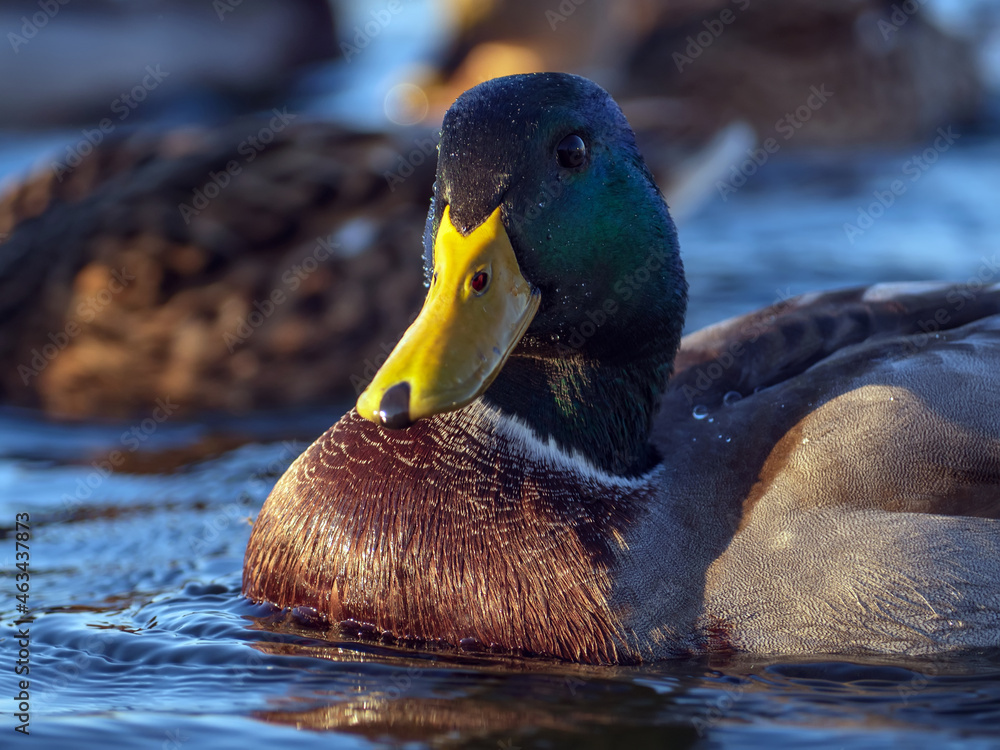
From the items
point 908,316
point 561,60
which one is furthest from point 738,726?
point 561,60

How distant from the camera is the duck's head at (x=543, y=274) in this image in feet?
13.0

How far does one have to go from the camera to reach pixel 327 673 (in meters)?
4.27

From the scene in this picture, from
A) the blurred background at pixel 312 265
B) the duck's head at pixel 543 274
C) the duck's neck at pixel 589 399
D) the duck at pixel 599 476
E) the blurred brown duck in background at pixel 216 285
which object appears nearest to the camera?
the duck's head at pixel 543 274

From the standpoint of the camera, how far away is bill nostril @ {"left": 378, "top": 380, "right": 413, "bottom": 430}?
3762 mm

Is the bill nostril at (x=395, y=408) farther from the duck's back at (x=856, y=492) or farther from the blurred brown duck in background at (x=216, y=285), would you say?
the blurred brown duck in background at (x=216, y=285)

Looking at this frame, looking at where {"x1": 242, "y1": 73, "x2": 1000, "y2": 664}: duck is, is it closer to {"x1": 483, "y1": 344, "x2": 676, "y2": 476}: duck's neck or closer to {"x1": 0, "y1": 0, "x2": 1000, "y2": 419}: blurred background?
{"x1": 483, "y1": 344, "x2": 676, "y2": 476}: duck's neck

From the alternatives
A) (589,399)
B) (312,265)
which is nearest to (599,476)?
(589,399)

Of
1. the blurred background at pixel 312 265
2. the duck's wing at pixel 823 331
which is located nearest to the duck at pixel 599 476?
the blurred background at pixel 312 265

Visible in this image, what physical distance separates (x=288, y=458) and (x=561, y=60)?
28.1 ft

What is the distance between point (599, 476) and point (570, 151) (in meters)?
1.04

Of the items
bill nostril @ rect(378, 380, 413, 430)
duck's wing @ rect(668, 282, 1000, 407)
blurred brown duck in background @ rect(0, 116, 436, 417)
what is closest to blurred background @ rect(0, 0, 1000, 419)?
blurred brown duck in background @ rect(0, 116, 436, 417)

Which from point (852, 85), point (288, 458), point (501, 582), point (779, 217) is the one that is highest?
point (852, 85)

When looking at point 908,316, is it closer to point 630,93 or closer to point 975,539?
point 975,539

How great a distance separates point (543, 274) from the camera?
13.9 ft
